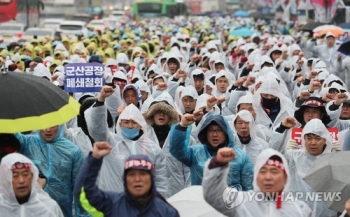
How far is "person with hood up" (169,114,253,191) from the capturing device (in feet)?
28.2

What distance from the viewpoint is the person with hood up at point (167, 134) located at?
988 centimetres

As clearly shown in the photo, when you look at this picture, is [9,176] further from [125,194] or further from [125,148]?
[125,148]

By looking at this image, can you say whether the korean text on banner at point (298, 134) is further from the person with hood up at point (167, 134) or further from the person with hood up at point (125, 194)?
the person with hood up at point (125, 194)

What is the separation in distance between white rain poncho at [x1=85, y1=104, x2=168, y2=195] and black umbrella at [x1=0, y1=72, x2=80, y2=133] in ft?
2.47

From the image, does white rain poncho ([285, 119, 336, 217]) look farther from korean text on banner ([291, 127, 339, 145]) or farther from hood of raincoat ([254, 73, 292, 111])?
hood of raincoat ([254, 73, 292, 111])

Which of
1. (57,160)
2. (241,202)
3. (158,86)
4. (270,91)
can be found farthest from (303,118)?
(241,202)

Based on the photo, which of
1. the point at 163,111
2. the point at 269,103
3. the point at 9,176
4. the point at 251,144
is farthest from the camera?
the point at 269,103

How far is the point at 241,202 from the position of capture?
21.9 feet

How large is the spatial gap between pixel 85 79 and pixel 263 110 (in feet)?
7.06

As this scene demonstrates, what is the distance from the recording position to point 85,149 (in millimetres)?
9789

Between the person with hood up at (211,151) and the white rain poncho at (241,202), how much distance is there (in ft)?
5.97

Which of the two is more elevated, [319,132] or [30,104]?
[30,104]

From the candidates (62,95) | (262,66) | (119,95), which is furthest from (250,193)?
(262,66)

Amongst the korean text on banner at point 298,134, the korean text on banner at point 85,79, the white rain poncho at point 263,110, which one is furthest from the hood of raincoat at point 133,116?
the korean text on banner at point 85,79
